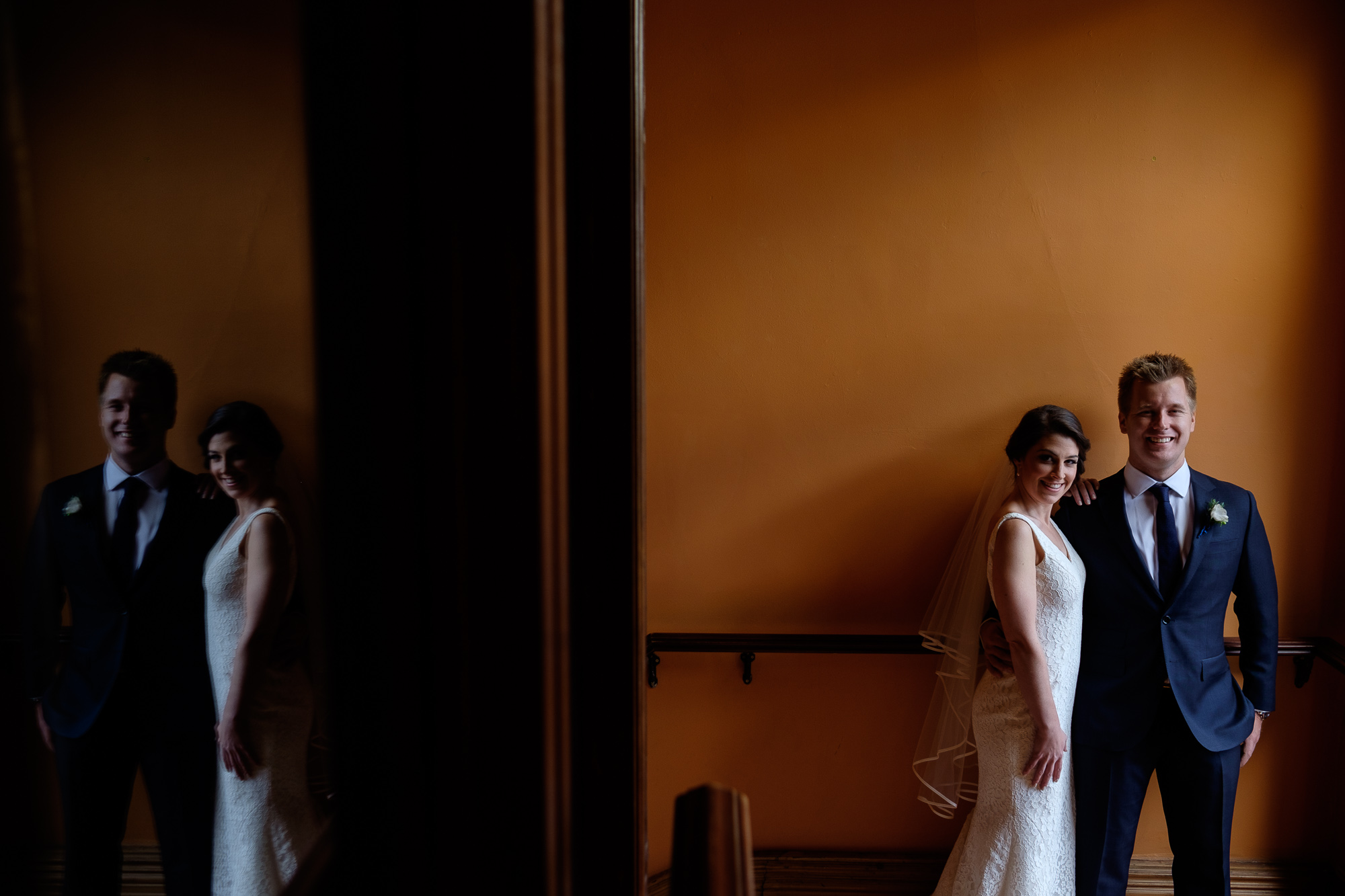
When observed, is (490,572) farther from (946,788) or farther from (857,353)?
(946,788)

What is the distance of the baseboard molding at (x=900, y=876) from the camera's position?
7.48 ft

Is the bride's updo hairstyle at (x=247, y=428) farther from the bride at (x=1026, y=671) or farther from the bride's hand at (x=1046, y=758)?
the bride's hand at (x=1046, y=758)

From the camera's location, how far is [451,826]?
329 millimetres

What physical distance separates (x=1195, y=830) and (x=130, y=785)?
248cm

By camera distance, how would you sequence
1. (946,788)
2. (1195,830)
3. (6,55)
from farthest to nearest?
(946,788), (1195,830), (6,55)

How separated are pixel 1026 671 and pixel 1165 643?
0.38m

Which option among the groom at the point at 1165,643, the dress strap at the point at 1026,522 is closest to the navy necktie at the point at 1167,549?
the groom at the point at 1165,643

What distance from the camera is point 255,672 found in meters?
0.30

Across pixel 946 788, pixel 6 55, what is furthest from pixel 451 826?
pixel 946 788

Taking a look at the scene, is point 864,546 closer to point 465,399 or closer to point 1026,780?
point 1026,780

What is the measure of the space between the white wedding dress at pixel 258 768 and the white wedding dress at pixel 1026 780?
1.85 m

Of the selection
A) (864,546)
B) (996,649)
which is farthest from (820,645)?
(996,649)

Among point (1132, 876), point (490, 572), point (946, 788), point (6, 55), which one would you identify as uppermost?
point (6, 55)

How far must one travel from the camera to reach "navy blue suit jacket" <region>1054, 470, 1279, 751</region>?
192 cm
